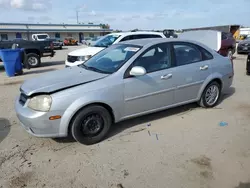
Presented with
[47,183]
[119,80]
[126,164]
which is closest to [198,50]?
[119,80]

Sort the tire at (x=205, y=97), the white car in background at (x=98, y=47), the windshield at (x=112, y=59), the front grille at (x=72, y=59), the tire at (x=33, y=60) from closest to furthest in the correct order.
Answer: the windshield at (x=112, y=59)
the tire at (x=205, y=97)
the white car in background at (x=98, y=47)
the front grille at (x=72, y=59)
the tire at (x=33, y=60)

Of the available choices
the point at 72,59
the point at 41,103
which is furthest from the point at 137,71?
the point at 72,59

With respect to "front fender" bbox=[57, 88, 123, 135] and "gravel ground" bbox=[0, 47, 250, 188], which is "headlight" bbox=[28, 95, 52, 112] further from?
"gravel ground" bbox=[0, 47, 250, 188]

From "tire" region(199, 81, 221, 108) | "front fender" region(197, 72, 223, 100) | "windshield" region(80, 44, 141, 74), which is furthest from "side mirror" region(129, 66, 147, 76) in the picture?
"tire" region(199, 81, 221, 108)

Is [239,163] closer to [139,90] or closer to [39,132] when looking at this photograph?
[139,90]

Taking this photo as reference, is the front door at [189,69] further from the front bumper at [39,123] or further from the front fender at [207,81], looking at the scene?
the front bumper at [39,123]

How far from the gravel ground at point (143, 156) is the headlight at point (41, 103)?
28.4 inches

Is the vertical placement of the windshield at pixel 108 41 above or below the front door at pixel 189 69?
above

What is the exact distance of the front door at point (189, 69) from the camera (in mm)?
4289

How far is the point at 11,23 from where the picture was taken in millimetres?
45438

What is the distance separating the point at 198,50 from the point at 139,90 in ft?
5.96

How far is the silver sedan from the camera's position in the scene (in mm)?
3244

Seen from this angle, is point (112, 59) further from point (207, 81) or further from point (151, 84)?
point (207, 81)

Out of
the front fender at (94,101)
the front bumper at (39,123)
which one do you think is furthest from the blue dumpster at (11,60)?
the front fender at (94,101)
